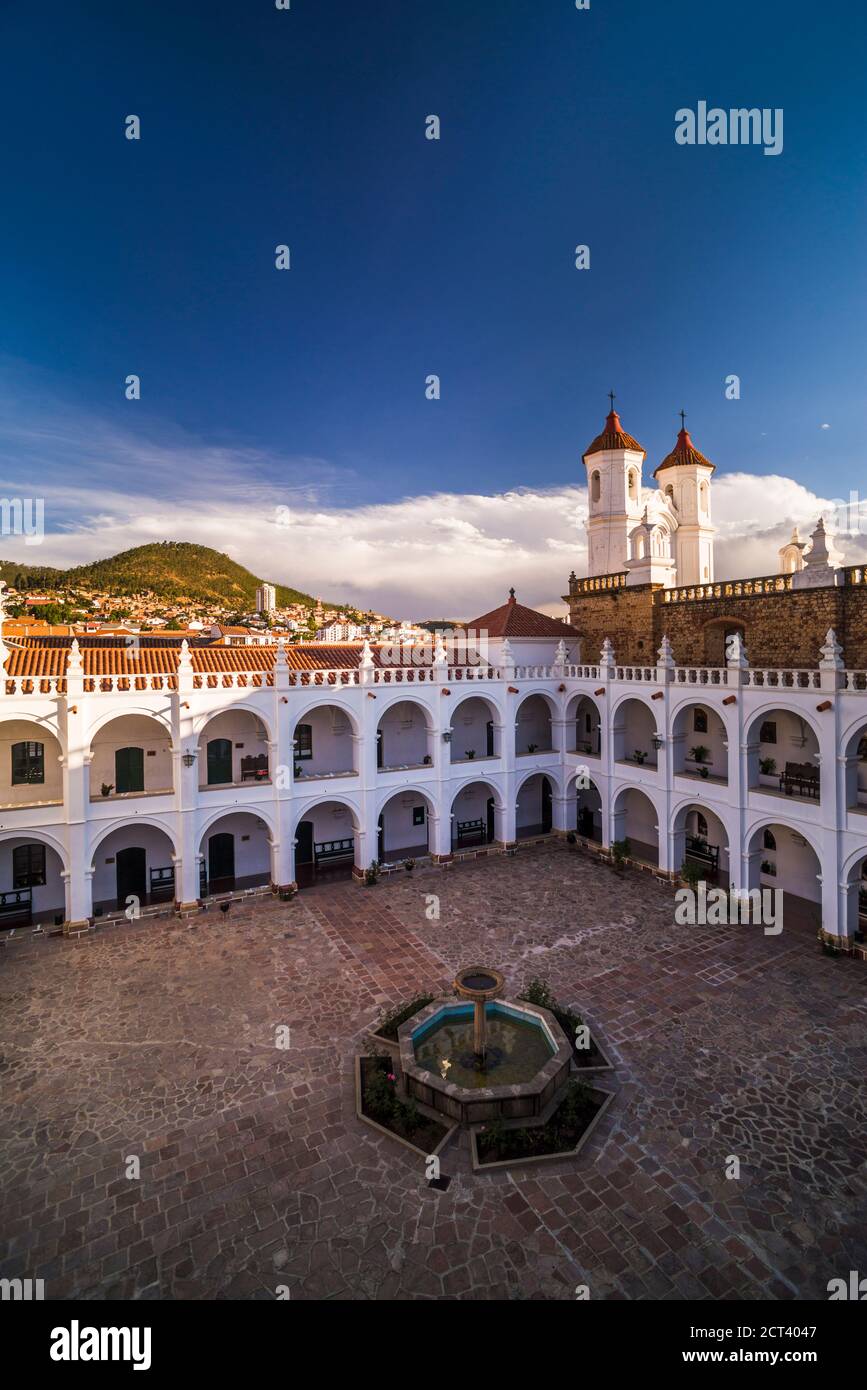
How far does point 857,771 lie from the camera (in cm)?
1838

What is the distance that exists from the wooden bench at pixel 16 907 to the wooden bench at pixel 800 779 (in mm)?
25992

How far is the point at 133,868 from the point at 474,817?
1474cm

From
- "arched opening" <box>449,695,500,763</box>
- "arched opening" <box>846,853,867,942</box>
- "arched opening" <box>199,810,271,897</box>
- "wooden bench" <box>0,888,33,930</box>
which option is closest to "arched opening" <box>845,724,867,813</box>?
"arched opening" <box>846,853,867,942</box>

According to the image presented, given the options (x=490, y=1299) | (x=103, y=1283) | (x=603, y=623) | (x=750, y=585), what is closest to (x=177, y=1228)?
(x=103, y=1283)

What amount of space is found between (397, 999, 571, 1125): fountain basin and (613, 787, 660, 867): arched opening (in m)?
13.0

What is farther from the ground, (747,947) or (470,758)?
(470,758)

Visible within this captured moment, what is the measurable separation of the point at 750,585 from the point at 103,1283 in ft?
82.3

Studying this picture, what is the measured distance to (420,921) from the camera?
1978 cm

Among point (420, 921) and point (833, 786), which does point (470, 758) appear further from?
point (833, 786)

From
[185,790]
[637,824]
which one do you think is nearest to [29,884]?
[185,790]

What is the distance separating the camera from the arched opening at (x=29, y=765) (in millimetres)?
19797

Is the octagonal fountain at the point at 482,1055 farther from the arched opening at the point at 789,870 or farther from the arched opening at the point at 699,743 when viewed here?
the arched opening at the point at 699,743

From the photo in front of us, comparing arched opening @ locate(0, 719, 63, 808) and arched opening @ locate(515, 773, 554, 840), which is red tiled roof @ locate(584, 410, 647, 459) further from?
arched opening @ locate(0, 719, 63, 808)

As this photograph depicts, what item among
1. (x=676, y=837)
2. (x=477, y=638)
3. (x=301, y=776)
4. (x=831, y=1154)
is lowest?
(x=831, y=1154)
